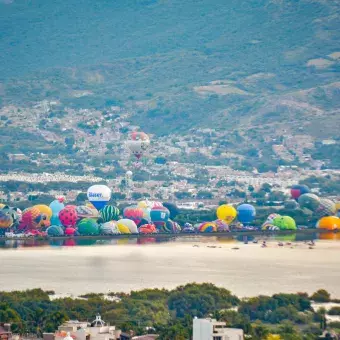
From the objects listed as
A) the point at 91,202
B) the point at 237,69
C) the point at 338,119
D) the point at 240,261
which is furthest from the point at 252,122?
the point at 240,261

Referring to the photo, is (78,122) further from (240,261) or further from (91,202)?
(240,261)

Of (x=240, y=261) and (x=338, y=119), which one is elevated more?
(x=338, y=119)

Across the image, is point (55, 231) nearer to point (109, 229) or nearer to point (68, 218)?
point (68, 218)

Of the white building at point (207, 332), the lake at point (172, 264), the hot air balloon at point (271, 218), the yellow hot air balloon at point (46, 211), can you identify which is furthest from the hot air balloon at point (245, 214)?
the white building at point (207, 332)

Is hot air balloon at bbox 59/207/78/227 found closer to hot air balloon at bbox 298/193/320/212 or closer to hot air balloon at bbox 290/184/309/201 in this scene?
hot air balloon at bbox 298/193/320/212

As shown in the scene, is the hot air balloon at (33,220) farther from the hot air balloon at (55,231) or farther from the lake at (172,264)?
the lake at (172,264)

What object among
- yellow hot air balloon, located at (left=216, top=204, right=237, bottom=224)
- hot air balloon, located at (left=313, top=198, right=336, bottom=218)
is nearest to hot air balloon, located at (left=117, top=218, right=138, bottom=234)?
yellow hot air balloon, located at (left=216, top=204, right=237, bottom=224)

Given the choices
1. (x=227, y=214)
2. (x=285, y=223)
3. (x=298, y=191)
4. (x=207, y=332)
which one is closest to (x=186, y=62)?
(x=298, y=191)
